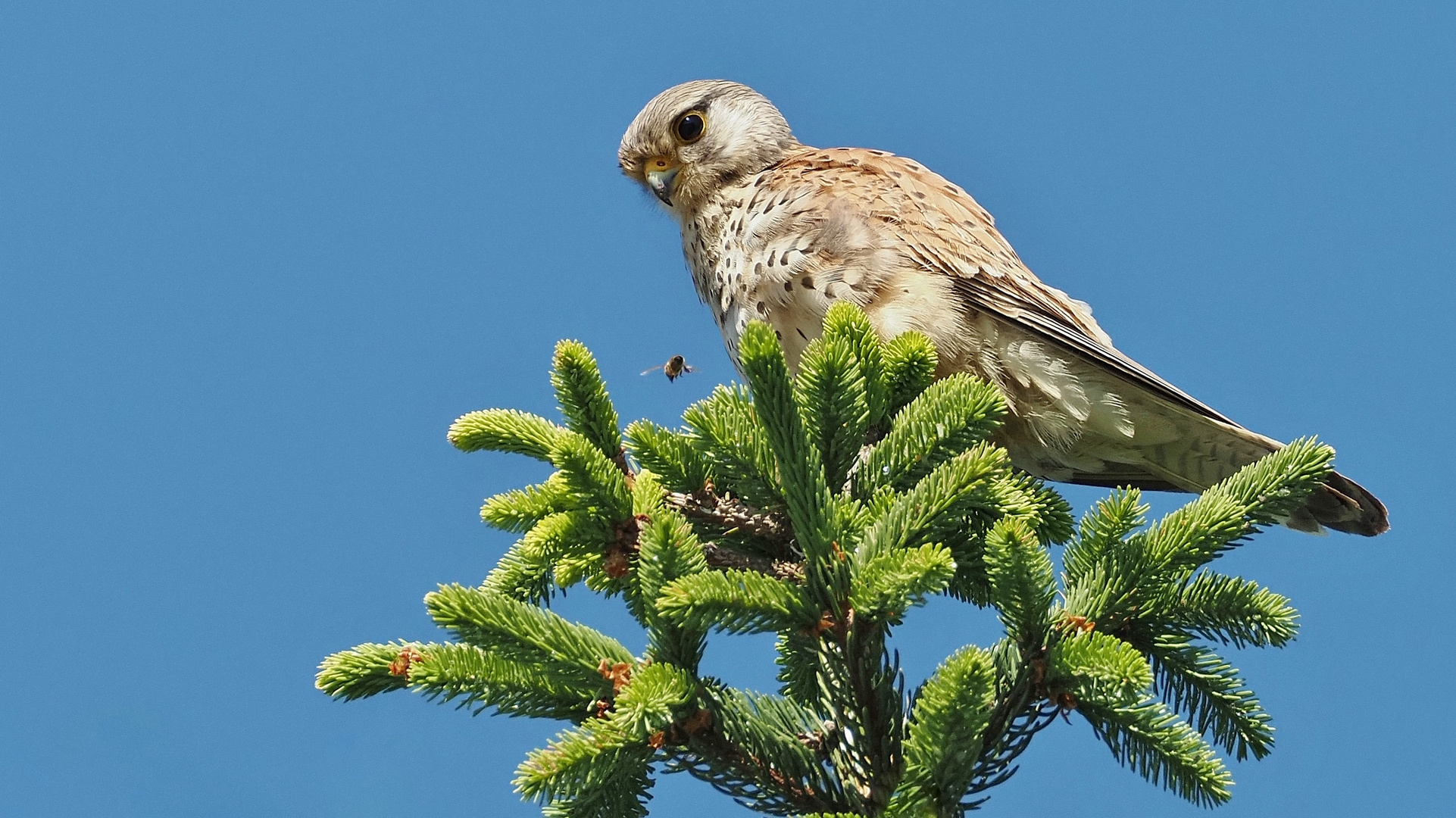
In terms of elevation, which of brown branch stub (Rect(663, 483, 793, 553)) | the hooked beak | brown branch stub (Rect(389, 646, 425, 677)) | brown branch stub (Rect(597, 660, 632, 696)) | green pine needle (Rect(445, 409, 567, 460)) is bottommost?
brown branch stub (Rect(389, 646, 425, 677))

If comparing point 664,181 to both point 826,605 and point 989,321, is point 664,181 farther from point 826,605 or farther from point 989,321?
point 826,605

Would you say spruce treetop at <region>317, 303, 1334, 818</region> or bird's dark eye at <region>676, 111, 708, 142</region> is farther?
bird's dark eye at <region>676, 111, 708, 142</region>

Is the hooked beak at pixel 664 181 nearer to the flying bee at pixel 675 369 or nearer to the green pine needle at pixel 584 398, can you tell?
the flying bee at pixel 675 369

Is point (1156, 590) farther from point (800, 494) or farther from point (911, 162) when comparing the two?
point (911, 162)

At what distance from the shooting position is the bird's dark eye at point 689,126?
440cm

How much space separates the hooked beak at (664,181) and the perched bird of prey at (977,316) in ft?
1.68

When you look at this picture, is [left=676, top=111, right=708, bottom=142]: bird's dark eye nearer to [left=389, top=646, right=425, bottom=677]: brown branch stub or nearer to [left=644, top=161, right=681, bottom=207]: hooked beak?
[left=644, top=161, right=681, bottom=207]: hooked beak

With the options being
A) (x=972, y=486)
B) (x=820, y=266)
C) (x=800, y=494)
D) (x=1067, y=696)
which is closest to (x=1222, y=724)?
(x=1067, y=696)

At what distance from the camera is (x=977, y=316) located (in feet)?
11.3

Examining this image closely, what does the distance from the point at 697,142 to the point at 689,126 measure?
0.09m

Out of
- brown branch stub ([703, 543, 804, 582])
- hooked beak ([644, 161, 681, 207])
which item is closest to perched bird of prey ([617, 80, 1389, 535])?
hooked beak ([644, 161, 681, 207])

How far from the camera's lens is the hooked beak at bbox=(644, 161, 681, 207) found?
4387 mm

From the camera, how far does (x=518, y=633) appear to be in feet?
5.71

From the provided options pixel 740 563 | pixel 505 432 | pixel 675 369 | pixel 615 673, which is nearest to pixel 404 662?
pixel 615 673
